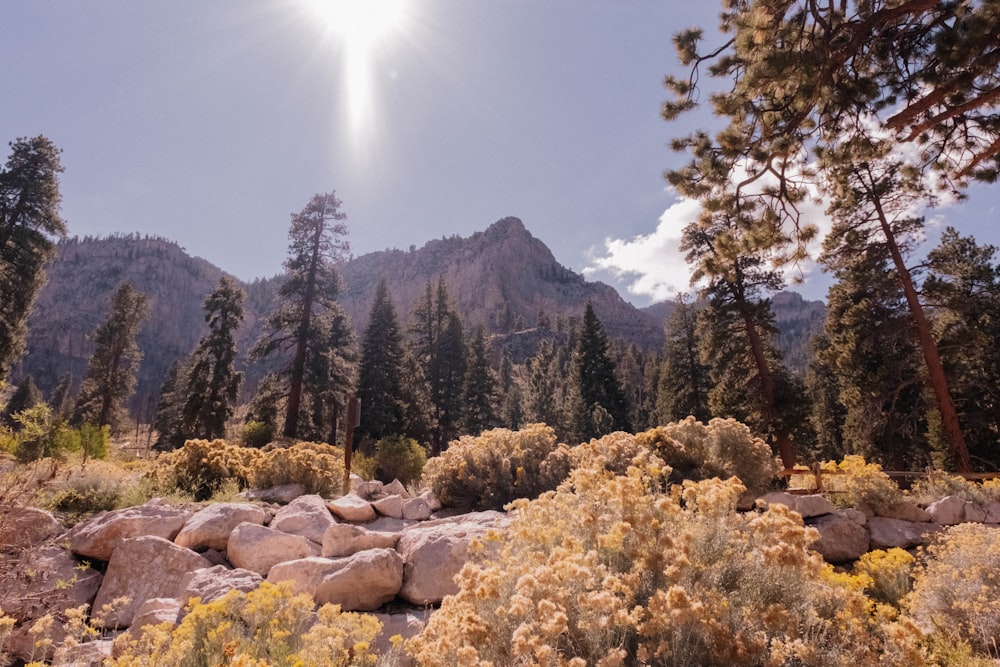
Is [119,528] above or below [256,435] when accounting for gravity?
below

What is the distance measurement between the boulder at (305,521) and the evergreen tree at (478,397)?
24.6 m

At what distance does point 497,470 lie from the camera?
7828 mm

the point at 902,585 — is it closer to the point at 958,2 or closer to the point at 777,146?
the point at 777,146

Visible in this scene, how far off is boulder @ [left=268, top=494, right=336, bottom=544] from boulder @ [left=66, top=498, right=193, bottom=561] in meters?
1.17

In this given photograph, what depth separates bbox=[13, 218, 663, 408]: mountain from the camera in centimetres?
12262

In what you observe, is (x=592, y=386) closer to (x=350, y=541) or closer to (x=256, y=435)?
(x=256, y=435)

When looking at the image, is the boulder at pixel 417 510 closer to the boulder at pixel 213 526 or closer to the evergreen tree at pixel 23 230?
the boulder at pixel 213 526

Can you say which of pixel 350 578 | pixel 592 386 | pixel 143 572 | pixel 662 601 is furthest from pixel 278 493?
pixel 592 386

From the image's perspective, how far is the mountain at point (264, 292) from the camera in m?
123

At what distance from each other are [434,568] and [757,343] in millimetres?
15080

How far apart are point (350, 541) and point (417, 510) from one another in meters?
2.14

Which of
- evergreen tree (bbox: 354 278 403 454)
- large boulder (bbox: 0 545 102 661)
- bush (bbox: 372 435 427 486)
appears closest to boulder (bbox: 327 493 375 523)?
large boulder (bbox: 0 545 102 661)

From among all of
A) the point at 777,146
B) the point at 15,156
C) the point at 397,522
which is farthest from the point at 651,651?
the point at 15,156

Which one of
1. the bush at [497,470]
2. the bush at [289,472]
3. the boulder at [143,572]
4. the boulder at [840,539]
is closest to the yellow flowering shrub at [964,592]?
the boulder at [840,539]
